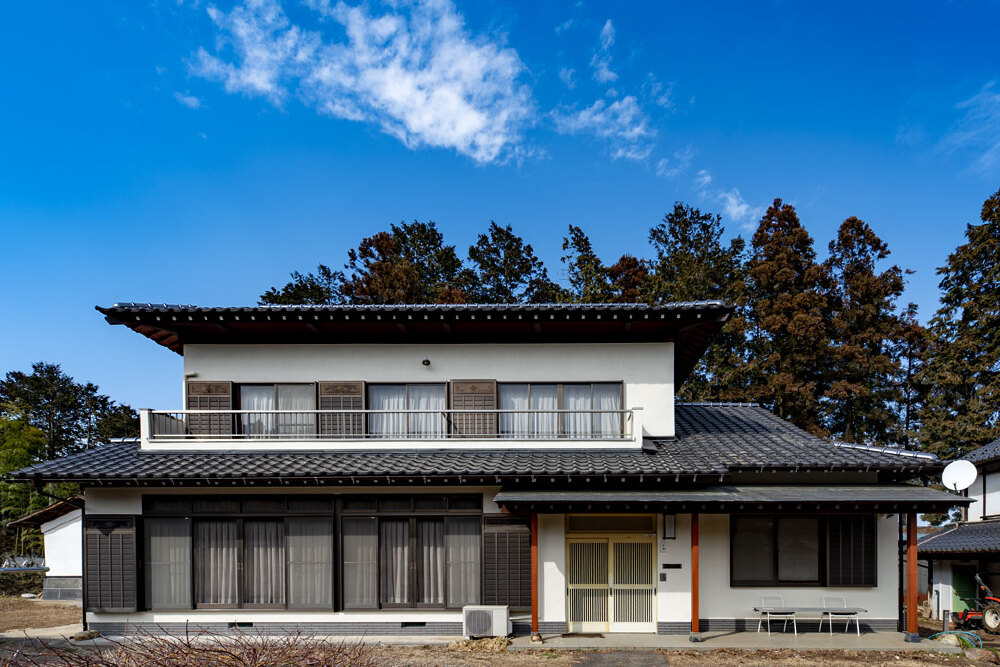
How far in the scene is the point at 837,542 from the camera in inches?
463

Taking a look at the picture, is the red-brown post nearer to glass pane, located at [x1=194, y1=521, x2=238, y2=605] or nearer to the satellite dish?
the satellite dish

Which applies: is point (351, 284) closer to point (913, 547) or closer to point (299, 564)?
point (299, 564)

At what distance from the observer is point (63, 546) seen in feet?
70.0

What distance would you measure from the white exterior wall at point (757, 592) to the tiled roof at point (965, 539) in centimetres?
648

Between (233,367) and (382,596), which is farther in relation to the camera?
(233,367)

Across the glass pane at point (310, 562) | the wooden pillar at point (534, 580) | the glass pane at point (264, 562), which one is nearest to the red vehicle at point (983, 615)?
the wooden pillar at point (534, 580)

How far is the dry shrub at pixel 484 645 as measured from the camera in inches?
412

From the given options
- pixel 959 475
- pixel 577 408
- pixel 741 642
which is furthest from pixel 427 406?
pixel 959 475

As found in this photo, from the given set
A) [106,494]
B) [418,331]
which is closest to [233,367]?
[106,494]

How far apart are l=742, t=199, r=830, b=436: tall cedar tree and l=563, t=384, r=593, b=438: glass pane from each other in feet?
61.9

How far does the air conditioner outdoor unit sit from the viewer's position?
10844mm

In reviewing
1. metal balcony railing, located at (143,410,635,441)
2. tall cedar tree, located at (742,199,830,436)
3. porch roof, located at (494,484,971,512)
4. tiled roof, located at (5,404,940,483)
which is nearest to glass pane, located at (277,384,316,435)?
metal balcony railing, located at (143,410,635,441)

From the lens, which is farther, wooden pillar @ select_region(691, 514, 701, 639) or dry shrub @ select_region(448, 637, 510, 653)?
wooden pillar @ select_region(691, 514, 701, 639)

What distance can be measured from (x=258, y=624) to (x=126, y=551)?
122 inches
